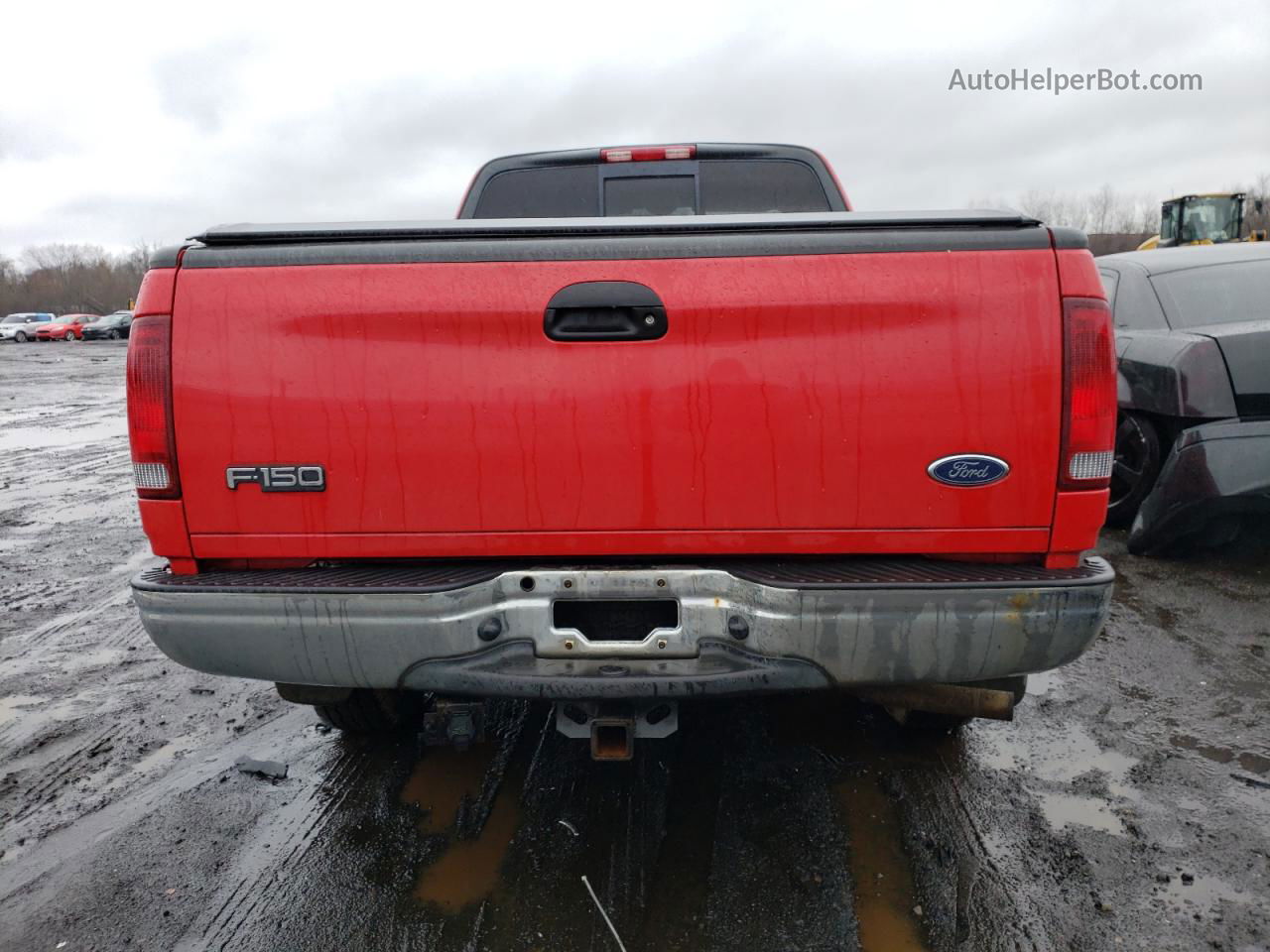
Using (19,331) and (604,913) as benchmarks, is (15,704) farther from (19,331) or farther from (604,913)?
(19,331)

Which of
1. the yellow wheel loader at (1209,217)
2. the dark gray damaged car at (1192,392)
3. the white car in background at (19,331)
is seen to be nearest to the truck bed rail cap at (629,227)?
the dark gray damaged car at (1192,392)

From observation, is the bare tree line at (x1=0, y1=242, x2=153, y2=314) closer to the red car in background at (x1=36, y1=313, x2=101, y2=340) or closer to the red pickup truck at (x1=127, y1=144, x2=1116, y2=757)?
the red car in background at (x1=36, y1=313, x2=101, y2=340)

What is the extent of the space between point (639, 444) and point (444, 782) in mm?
1579

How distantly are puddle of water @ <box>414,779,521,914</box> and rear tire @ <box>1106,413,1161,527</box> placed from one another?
4036 mm

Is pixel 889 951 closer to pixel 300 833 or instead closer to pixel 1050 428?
pixel 1050 428

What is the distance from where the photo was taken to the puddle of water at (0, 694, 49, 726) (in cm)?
368

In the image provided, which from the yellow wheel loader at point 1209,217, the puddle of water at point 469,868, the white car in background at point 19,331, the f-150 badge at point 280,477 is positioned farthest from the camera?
the white car in background at point 19,331

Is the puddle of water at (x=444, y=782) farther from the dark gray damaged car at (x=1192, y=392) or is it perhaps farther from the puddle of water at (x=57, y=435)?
the puddle of water at (x=57, y=435)

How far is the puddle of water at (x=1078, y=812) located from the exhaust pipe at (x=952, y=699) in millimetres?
525

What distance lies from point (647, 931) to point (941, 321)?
1.72m

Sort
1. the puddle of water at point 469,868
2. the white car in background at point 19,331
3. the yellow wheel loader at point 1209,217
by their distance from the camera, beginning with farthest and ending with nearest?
the white car in background at point 19,331, the yellow wheel loader at point 1209,217, the puddle of water at point 469,868

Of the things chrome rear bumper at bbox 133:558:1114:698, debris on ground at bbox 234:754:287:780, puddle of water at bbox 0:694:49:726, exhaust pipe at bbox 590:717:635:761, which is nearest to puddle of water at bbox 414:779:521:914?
exhaust pipe at bbox 590:717:635:761

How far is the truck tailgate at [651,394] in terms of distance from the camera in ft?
7.05

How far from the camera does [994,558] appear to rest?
7.48 feet
